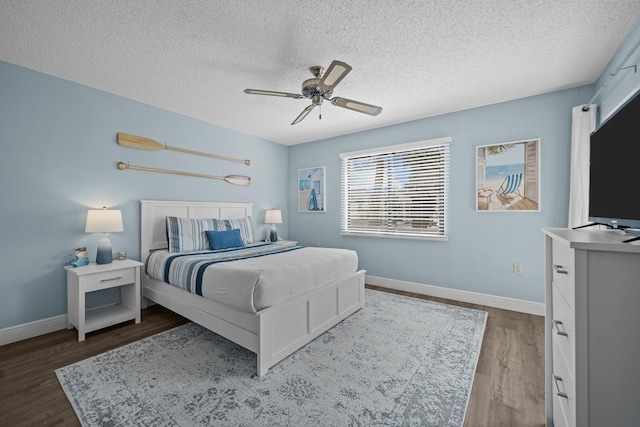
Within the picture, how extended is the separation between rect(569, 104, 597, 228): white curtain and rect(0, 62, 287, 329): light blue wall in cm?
472

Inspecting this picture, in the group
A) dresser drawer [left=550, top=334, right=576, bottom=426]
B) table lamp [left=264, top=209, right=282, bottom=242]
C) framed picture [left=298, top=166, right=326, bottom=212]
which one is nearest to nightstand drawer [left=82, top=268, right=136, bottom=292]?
table lamp [left=264, top=209, right=282, bottom=242]

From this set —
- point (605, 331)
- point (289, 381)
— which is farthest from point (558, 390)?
point (289, 381)

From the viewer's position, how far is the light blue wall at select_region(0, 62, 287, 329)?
2492 mm

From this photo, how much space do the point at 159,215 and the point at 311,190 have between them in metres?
2.57

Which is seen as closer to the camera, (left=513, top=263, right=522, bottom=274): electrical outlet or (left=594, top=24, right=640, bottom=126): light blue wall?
(left=594, top=24, right=640, bottom=126): light blue wall

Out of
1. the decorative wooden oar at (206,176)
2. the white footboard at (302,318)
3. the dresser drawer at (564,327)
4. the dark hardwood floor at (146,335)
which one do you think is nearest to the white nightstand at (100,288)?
the dark hardwood floor at (146,335)

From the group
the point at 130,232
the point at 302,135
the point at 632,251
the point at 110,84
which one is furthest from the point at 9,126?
the point at 632,251

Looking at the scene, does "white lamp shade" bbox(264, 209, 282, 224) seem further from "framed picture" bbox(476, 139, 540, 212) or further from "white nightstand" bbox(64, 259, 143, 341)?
"framed picture" bbox(476, 139, 540, 212)

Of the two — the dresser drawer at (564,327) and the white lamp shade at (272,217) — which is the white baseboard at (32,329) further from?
the dresser drawer at (564,327)

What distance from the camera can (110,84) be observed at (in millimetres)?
2889

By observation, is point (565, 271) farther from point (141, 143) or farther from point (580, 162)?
point (141, 143)

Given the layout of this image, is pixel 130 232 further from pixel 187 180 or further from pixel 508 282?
pixel 508 282

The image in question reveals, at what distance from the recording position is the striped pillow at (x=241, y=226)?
151 inches

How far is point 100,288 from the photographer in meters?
2.61
